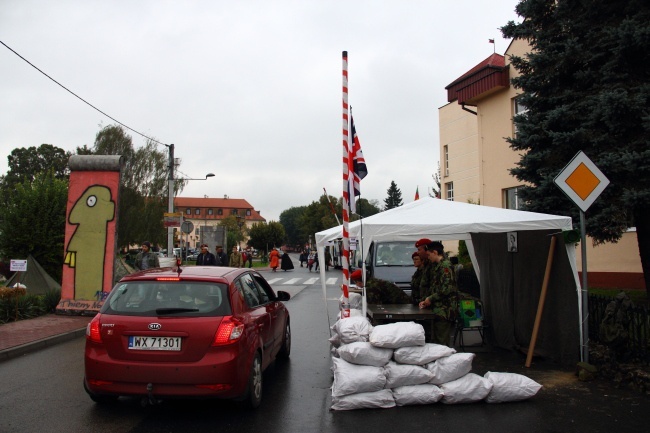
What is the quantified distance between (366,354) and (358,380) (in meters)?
0.31

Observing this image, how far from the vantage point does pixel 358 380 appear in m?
5.55

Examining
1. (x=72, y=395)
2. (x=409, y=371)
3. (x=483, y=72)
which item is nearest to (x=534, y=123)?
(x=409, y=371)

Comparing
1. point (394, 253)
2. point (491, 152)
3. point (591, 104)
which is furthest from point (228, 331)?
point (491, 152)

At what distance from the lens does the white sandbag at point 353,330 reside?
20.0ft

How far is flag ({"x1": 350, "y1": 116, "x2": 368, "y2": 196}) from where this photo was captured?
8.28 m

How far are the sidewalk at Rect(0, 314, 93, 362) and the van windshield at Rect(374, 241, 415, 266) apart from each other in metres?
7.78

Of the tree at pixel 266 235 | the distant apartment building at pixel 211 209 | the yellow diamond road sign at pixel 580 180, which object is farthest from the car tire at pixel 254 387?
the distant apartment building at pixel 211 209

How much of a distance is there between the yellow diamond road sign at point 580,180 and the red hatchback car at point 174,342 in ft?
14.3

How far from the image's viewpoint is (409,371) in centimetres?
568

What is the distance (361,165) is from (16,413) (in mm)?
5532

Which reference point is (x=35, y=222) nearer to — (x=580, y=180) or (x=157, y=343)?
(x=157, y=343)

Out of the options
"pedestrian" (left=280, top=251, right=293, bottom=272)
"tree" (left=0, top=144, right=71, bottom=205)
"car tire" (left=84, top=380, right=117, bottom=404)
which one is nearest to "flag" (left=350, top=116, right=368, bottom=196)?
"car tire" (left=84, top=380, right=117, bottom=404)

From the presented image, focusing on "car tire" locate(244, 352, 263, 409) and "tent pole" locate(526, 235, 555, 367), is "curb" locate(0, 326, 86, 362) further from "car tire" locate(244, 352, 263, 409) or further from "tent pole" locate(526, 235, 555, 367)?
"tent pole" locate(526, 235, 555, 367)

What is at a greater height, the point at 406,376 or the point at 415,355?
the point at 415,355
